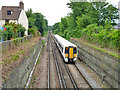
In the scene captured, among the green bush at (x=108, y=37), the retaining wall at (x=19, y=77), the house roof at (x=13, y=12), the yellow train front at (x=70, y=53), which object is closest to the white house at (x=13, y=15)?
the house roof at (x=13, y=12)

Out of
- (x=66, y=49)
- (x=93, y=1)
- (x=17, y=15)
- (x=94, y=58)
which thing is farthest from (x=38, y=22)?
(x=94, y=58)

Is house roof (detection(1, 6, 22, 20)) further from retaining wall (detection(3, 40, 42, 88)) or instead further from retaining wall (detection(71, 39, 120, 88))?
retaining wall (detection(3, 40, 42, 88))

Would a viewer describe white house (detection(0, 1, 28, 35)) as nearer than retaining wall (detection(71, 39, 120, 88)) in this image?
No

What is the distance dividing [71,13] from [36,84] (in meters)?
26.1

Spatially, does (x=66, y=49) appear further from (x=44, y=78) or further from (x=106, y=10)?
(x=106, y=10)

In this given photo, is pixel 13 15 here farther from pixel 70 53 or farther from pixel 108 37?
pixel 108 37

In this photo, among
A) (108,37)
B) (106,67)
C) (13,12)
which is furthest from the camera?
(13,12)

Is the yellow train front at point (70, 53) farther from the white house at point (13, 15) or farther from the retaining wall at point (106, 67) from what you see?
the white house at point (13, 15)

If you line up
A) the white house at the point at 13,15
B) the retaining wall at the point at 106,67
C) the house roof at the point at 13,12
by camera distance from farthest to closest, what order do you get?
the house roof at the point at 13,12 → the white house at the point at 13,15 → the retaining wall at the point at 106,67

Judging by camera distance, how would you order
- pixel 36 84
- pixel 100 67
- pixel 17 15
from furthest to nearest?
pixel 17 15, pixel 100 67, pixel 36 84

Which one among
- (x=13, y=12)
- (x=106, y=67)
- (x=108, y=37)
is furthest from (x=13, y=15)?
(x=106, y=67)

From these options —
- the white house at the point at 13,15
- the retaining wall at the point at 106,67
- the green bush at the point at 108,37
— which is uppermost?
the white house at the point at 13,15

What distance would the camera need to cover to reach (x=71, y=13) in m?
33.9

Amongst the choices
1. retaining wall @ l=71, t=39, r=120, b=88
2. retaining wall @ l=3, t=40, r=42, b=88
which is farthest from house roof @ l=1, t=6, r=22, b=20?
retaining wall @ l=3, t=40, r=42, b=88
